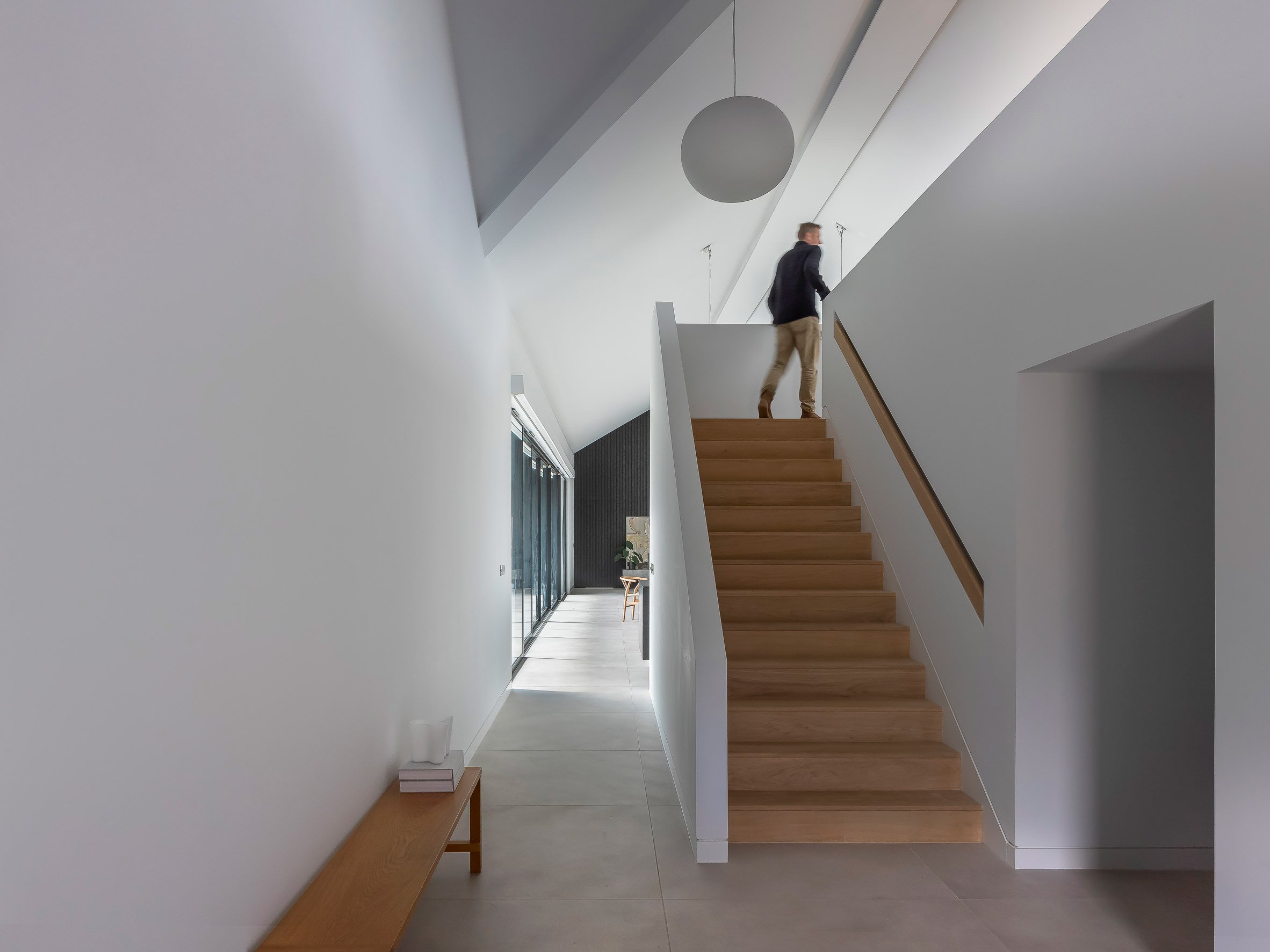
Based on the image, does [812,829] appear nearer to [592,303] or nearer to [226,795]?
[226,795]

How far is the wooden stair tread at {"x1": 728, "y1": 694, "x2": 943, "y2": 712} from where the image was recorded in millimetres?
3771

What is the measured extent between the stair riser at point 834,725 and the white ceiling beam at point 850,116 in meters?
4.09

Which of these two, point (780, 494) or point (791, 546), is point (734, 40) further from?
point (791, 546)

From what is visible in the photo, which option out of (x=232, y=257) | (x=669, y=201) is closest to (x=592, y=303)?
(x=669, y=201)

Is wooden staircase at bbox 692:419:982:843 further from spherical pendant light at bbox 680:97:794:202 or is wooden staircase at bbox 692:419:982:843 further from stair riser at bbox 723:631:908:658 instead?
spherical pendant light at bbox 680:97:794:202

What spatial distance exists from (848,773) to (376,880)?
2173 mm

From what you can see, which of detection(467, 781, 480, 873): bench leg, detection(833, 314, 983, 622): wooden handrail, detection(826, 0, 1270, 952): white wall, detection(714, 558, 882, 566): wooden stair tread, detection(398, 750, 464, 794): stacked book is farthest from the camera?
detection(714, 558, 882, 566): wooden stair tread

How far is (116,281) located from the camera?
131 cm

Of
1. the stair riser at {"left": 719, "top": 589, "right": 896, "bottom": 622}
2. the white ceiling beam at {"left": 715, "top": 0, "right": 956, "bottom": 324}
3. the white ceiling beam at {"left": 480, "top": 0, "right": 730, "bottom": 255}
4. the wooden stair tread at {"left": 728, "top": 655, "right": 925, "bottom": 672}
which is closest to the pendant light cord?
the white ceiling beam at {"left": 480, "top": 0, "right": 730, "bottom": 255}

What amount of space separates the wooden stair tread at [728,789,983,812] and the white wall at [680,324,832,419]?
14.2 feet

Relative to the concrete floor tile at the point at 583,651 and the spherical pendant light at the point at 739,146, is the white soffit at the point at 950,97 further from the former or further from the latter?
the concrete floor tile at the point at 583,651

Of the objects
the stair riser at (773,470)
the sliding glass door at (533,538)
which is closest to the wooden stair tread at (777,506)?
the stair riser at (773,470)

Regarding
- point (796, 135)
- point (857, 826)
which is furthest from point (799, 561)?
point (796, 135)

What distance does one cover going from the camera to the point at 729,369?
24.3ft
